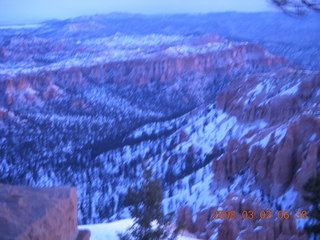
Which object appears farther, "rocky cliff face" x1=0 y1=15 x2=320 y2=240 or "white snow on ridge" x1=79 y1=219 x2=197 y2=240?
"rocky cliff face" x1=0 y1=15 x2=320 y2=240

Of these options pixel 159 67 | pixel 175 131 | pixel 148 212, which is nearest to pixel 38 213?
pixel 148 212

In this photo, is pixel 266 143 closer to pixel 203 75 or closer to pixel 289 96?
pixel 289 96

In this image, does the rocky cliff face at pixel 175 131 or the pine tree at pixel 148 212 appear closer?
the pine tree at pixel 148 212

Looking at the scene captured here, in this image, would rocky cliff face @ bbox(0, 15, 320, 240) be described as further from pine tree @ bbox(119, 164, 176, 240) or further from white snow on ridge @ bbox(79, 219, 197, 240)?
pine tree @ bbox(119, 164, 176, 240)

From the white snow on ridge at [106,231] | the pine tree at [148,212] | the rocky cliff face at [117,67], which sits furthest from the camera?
the rocky cliff face at [117,67]

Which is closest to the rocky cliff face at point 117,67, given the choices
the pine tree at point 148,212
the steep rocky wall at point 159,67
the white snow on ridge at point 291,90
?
the steep rocky wall at point 159,67

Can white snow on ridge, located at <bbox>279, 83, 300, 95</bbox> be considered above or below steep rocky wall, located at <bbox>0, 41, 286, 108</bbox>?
above
